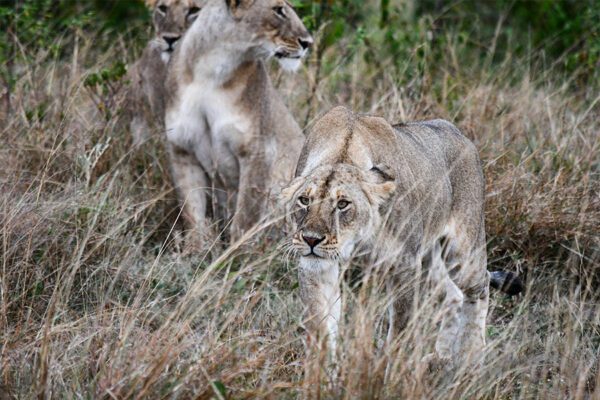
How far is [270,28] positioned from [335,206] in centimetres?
255

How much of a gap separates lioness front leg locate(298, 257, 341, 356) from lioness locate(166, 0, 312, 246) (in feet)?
6.85

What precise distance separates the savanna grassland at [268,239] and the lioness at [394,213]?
150 millimetres

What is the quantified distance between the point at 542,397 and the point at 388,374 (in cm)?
55

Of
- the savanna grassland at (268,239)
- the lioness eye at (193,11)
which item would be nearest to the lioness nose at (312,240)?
the savanna grassland at (268,239)

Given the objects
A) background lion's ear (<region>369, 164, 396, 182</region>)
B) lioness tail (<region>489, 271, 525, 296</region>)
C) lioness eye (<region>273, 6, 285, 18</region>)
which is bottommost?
lioness tail (<region>489, 271, 525, 296</region>)

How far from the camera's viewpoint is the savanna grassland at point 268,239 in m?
4.00

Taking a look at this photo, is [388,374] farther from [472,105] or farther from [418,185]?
[472,105]

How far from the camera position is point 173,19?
7.11 m

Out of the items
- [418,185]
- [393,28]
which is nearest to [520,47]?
[393,28]

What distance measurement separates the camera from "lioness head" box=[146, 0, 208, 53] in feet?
23.1

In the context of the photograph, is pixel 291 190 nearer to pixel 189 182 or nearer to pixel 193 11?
pixel 189 182

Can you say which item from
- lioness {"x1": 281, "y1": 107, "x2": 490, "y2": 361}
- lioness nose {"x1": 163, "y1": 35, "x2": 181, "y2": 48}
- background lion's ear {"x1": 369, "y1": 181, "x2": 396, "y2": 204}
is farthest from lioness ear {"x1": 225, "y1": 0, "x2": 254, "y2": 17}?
background lion's ear {"x1": 369, "y1": 181, "x2": 396, "y2": 204}

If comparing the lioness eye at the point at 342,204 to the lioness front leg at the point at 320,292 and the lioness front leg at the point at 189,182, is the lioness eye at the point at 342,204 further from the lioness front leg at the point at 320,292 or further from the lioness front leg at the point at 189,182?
the lioness front leg at the point at 189,182

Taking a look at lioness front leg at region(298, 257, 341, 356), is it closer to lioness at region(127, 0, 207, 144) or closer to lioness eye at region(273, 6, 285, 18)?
lioness eye at region(273, 6, 285, 18)
